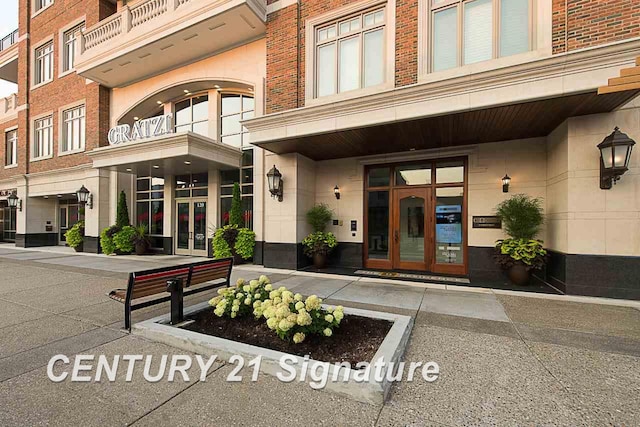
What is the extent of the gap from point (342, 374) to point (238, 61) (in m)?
11.6

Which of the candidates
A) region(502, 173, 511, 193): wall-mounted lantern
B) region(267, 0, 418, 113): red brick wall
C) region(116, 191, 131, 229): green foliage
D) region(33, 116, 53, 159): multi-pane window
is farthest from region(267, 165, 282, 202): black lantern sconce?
region(33, 116, 53, 159): multi-pane window

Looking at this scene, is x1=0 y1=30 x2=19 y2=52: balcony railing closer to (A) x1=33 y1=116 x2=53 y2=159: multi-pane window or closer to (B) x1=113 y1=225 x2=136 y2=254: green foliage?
(A) x1=33 y1=116 x2=53 y2=159: multi-pane window

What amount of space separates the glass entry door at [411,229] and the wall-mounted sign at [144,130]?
28.9 feet

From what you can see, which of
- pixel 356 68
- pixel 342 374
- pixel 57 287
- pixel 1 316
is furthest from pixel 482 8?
pixel 57 287

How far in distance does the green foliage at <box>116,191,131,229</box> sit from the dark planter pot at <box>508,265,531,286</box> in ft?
50.0

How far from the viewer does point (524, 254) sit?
22.1 feet

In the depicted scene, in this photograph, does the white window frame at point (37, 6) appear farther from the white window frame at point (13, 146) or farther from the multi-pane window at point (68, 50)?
the white window frame at point (13, 146)

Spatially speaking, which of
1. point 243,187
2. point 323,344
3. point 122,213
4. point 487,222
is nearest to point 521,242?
point 487,222

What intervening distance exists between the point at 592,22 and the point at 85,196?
1910 centimetres

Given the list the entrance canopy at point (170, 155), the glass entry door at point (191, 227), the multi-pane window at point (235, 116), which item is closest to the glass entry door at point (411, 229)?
the entrance canopy at point (170, 155)

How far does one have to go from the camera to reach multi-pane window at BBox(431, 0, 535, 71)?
22.2ft

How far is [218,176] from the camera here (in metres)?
12.0

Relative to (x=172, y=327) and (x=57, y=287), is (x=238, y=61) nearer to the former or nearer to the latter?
(x=57, y=287)

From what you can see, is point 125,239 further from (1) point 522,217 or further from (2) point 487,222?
(1) point 522,217
